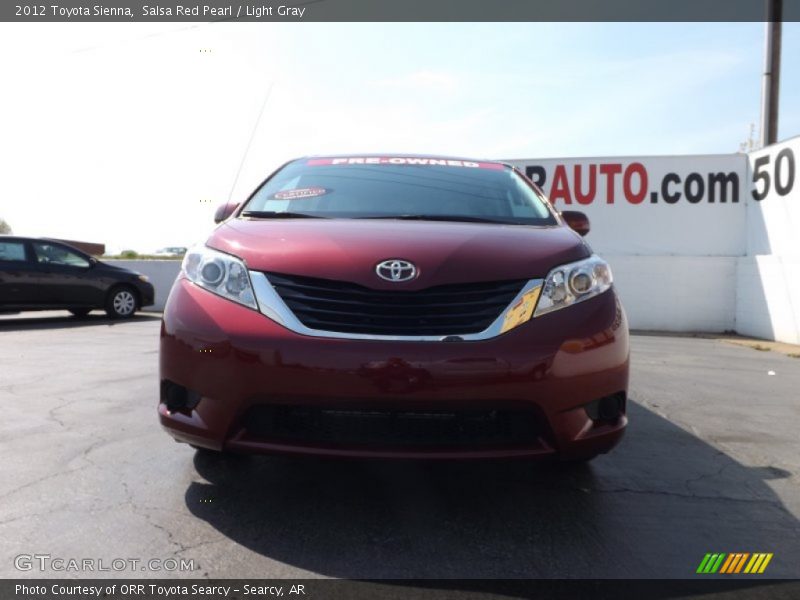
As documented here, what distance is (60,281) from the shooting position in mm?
10875

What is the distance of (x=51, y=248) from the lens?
1099 cm

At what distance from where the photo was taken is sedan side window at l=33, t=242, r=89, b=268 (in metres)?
10.8

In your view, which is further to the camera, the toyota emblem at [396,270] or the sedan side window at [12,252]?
the sedan side window at [12,252]

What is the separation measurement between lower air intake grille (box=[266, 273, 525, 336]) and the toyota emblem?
68 millimetres

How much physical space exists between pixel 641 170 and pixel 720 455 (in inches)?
378

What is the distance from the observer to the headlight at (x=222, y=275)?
2.61 meters

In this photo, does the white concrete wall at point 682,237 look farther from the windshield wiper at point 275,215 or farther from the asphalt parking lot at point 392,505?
the windshield wiper at point 275,215

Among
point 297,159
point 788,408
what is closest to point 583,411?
point 297,159

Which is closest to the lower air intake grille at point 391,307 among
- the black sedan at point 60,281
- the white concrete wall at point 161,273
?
the black sedan at point 60,281

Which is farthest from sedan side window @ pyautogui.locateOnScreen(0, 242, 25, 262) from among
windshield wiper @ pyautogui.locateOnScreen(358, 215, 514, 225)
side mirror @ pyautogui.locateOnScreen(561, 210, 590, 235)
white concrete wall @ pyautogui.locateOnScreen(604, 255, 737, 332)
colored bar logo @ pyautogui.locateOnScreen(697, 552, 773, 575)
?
colored bar logo @ pyautogui.locateOnScreen(697, 552, 773, 575)

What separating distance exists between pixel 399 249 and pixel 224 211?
1.63 m

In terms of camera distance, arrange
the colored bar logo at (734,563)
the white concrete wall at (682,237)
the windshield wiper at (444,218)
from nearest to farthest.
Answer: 1. the colored bar logo at (734,563)
2. the windshield wiper at (444,218)
3. the white concrete wall at (682,237)

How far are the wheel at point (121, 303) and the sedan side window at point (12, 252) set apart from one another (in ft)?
4.87

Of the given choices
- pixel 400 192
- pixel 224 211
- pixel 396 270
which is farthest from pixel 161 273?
pixel 396 270
